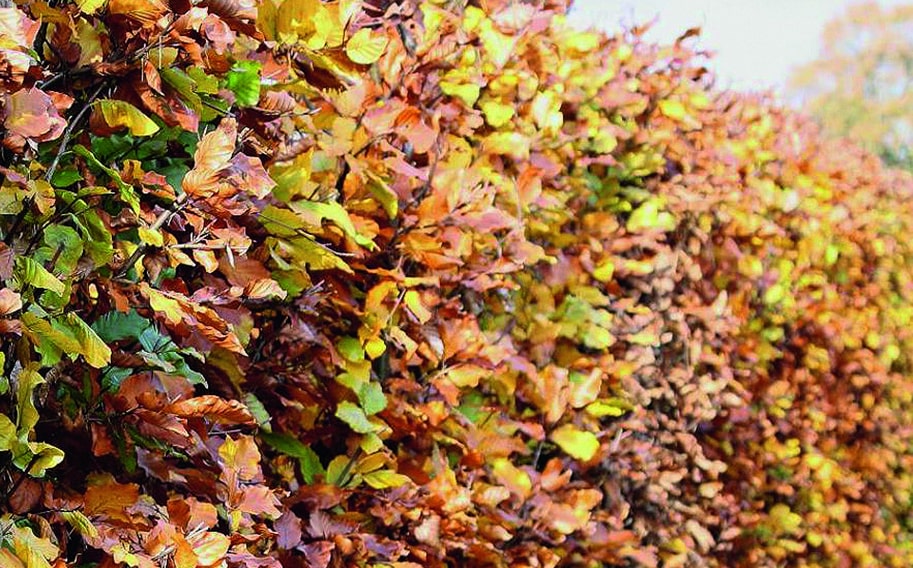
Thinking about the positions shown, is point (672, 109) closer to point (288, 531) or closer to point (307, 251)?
point (307, 251)

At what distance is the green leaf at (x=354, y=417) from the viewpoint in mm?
1994

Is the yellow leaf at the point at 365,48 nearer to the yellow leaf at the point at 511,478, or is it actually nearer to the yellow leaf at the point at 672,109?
the yellow leaf at the point at 511,478

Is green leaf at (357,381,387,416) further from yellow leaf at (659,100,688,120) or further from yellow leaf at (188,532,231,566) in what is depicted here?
yellow leaf at (659,100,688,120)

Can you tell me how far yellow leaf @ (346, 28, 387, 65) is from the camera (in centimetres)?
167

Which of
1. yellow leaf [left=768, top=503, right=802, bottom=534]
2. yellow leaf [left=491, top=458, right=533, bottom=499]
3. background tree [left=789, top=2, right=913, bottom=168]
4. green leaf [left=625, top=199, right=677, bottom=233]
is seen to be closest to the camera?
yellow leaf [left=491, top=458, right=533, bottom=499]

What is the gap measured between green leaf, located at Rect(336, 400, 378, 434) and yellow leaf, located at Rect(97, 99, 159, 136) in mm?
799

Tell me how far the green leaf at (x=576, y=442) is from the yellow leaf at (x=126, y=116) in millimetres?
1759

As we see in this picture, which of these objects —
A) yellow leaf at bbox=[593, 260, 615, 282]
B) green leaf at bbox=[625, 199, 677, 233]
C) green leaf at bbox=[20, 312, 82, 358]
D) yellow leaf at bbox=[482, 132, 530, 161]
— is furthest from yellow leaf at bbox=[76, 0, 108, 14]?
green leaf at bbox=[625, 199, 677, 233]

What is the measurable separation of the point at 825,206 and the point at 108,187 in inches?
168

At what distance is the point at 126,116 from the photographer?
136cm

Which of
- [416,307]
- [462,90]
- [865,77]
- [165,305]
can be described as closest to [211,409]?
[165,305]

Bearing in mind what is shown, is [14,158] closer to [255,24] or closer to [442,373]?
[255,24]

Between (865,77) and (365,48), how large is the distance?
3198 cm

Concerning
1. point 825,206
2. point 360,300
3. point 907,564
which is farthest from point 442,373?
point 907,564
